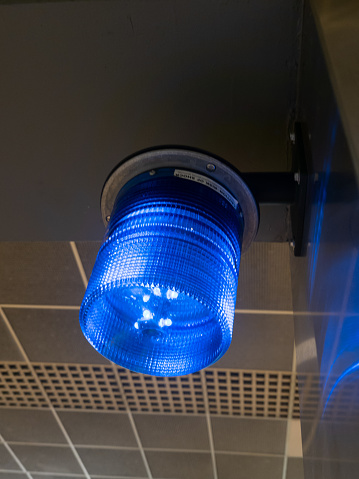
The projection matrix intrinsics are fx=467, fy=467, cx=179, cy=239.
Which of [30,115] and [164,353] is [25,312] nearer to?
[30,115]

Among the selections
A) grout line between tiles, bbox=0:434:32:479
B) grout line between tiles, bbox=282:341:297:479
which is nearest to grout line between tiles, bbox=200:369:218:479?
grout line between tiles, bbox=282:341:297:479

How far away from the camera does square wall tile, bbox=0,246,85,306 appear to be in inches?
66.3

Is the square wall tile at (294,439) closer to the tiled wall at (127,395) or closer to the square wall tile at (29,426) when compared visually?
the tiled wall at (127,395)

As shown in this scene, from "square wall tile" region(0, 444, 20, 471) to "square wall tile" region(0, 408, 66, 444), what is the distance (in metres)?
0.14

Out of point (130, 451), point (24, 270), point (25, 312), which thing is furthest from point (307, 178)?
point (130, 451)

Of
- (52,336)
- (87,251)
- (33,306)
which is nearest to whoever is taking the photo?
(87,251)

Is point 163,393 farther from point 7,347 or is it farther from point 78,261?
point 78,261

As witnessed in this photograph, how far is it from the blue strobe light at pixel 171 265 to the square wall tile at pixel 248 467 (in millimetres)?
2016

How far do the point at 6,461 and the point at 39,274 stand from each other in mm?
1600

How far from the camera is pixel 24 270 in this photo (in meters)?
1.76

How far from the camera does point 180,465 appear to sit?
2.62 metres

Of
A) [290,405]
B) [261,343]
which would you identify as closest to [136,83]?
[261,343]

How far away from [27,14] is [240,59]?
436 millimetres

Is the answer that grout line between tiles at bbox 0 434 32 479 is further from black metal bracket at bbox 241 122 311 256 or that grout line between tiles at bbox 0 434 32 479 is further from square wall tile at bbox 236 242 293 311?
black metal bracket at bbox 241 122 311 256
